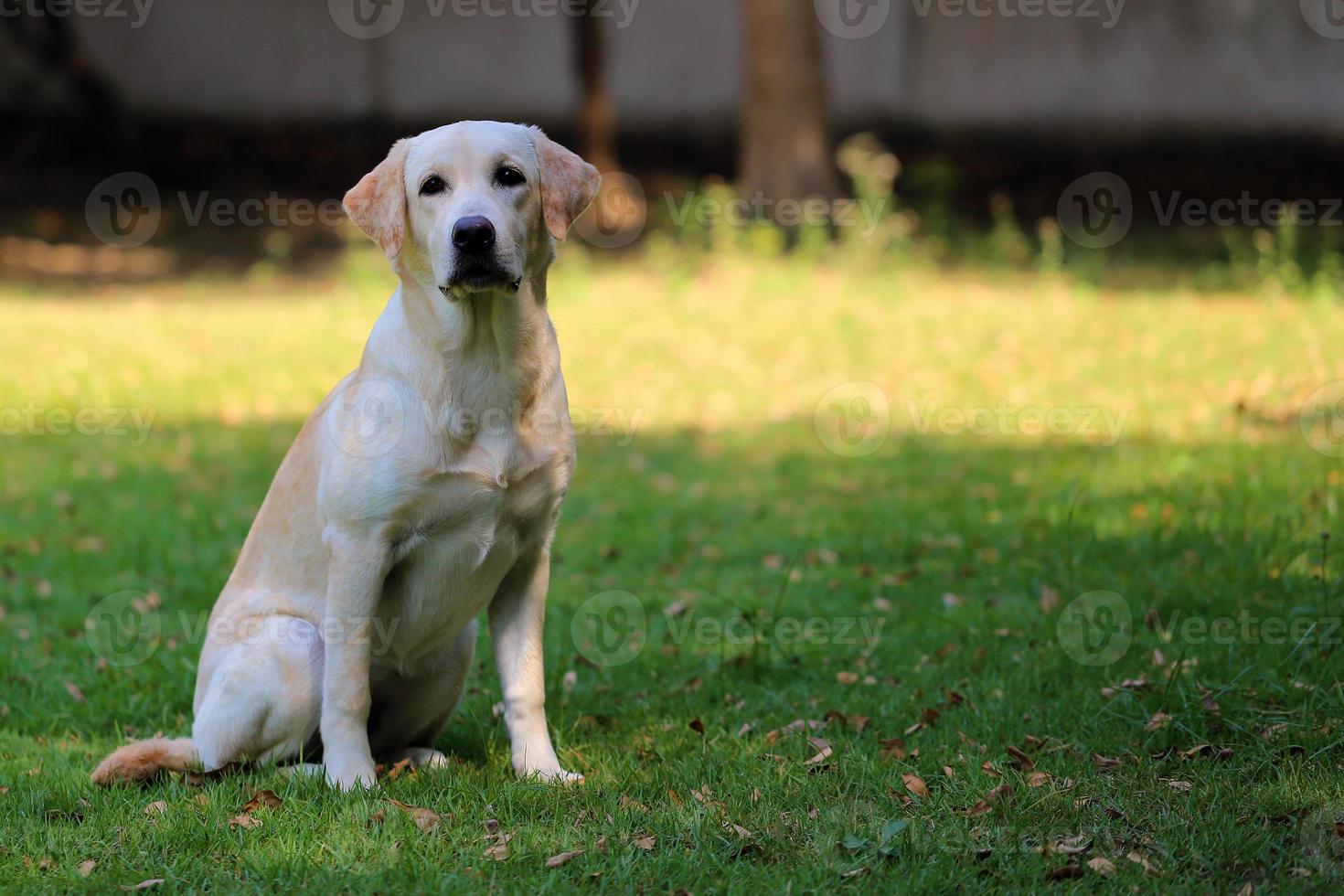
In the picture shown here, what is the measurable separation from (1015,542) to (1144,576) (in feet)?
2.54

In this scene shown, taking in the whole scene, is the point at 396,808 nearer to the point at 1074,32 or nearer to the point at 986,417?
the point at 986,417

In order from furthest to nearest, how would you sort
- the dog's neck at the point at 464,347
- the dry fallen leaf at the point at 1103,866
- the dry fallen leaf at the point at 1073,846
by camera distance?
the dog's neck at the point at 464,347 < the dry fallen leaf at the point at 1073,846 < the dry fallen leaf at the point at 1103,866

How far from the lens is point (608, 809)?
3.68m

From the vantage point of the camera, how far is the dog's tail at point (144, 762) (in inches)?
152

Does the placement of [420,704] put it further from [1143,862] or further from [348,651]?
[1143,862]

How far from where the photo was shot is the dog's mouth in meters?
3.70

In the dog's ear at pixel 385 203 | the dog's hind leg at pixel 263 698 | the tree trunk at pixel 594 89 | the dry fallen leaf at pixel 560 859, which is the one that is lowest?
the dry fallen leaf at pixel 560 859

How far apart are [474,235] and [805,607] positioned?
2511 mm

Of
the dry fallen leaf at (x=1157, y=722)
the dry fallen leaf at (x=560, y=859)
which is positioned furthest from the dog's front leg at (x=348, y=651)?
the dry fallen leaf at (x=1157, y=722)

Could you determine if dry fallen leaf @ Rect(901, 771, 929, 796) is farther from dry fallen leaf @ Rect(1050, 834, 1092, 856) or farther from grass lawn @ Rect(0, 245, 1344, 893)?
dry fallen leaf @ Rect(1050, 834, 1092, 856)

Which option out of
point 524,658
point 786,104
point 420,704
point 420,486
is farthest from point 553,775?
point 786,104

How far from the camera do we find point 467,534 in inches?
149

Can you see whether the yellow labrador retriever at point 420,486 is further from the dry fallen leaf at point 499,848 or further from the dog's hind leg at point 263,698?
the dry fallen leaf at point 499,848

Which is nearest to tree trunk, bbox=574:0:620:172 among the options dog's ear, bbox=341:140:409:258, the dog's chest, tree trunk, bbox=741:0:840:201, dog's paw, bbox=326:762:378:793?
tree trunk, bbox=741:0:840:201
